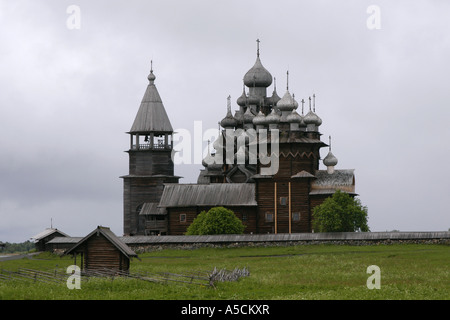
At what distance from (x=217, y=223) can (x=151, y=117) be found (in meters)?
17.0

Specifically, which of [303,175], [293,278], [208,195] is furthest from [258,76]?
[293,278]

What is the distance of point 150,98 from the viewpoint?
86.8 metres

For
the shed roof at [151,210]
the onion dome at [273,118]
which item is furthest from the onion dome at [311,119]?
the shed roof at [151,210]

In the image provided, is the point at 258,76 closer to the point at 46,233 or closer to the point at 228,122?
the point at 228,122

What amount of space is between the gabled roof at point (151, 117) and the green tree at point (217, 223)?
13755 mm

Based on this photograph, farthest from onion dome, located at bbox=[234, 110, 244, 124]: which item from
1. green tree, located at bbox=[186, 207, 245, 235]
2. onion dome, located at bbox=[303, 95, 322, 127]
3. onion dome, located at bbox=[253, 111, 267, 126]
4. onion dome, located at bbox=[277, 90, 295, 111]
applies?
green tree, located at bbox=[186, 207, 245, 235]

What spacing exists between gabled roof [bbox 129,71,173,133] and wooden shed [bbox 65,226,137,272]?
41.1 m

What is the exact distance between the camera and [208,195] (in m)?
80.6

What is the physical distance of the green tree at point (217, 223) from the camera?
239 ft

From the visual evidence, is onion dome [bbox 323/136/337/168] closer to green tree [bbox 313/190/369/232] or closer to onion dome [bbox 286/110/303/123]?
onion dome [bbox 286/110/303/123]

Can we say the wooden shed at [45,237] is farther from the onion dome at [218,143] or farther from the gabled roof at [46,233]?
the onion dome at [218,143]

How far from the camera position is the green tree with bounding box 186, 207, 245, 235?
239ft

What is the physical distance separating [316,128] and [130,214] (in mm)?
19576

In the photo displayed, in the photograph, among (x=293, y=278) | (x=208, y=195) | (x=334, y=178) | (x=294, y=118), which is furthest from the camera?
(x=208, y=195)
